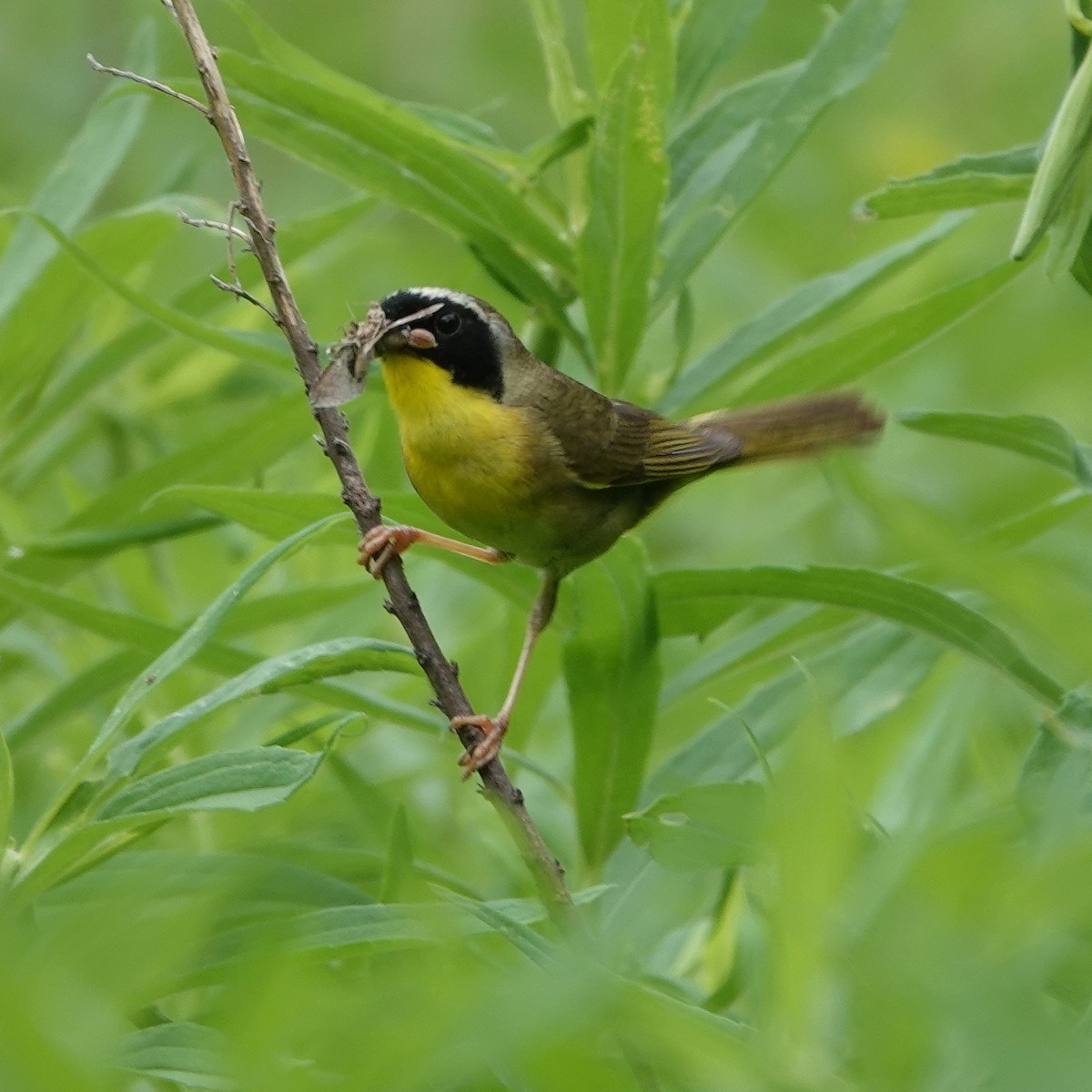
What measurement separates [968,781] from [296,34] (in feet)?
16.0

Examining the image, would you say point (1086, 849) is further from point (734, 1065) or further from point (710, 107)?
point (710, 107)

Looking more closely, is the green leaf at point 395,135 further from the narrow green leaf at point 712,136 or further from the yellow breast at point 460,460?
the yellow breast at point 460,460

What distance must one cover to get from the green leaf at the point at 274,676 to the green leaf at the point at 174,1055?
324mm

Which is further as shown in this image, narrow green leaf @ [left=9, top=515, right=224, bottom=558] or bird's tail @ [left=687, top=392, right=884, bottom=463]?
bird's tail @ [left=687, top=392, right=884, bottom=463]

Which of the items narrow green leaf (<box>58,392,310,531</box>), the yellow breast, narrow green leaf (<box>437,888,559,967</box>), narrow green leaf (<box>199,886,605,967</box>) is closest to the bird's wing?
the yellow breast

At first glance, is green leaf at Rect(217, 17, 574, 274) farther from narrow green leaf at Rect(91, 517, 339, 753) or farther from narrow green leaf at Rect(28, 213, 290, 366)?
narrow green leaf at Rect(91, 517, 339, 753)

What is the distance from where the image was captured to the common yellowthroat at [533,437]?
3105 millimetres

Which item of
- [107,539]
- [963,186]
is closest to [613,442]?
[107,539]

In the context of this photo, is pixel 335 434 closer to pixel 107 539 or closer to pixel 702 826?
pixel 702 826

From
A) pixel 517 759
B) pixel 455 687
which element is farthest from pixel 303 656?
pixel 517 759

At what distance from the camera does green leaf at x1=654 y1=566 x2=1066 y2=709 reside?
88.0 inches

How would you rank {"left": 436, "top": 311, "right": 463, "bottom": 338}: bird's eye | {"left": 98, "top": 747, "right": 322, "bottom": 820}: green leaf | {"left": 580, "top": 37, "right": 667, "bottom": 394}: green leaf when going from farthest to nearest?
{"left": 436, "top": 311, "right": 463, "bottom": 338}: bird's eye → {"left": 580, "top": 37, "right": 667, "bottom": 394}: green leaf → {"left": 98, "top": 747, "right": 322, "bottom": 820}: green leaf

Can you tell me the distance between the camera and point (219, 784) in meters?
1.74

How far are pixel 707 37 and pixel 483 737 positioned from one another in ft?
4.19
